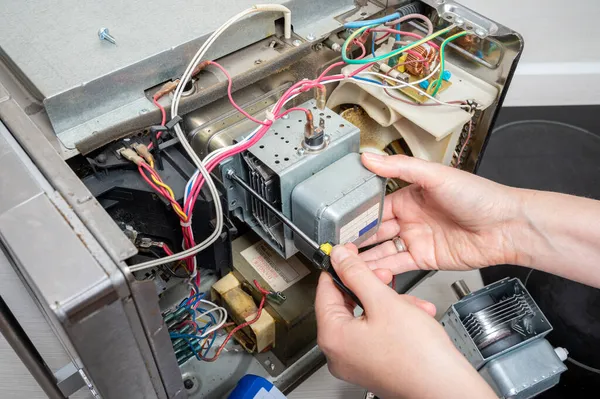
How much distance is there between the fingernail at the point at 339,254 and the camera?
85 cm

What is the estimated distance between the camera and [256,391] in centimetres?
102

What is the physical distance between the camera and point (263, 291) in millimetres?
1106

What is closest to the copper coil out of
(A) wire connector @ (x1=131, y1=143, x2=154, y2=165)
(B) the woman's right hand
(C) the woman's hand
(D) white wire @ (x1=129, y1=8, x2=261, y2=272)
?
(B) the woman's right hand

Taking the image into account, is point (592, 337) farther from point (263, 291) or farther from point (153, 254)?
point (153, 254)

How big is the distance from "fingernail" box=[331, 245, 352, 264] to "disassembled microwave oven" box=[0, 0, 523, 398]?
0.02 m

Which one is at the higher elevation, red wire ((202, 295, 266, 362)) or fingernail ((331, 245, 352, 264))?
fingernail ((331, 245, 352, 264))

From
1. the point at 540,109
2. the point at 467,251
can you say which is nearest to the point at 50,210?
the point at 467,251

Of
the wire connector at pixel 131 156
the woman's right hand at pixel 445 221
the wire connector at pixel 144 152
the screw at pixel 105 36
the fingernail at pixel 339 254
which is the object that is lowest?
the woman's right hand at pixel 445 221

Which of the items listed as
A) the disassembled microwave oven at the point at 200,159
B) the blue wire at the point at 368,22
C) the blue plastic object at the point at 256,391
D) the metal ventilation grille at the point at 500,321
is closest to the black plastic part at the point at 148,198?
the disassembled microwave oven at the point at 200,159

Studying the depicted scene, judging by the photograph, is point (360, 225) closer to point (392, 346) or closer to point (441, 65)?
point (392, 346)

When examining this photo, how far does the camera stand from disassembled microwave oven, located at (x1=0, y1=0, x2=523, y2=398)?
629 millimetres

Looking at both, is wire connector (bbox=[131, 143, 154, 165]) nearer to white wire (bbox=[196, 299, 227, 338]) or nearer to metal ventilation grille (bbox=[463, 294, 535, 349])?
white wire (bbox=[196, 299, 227, 338])

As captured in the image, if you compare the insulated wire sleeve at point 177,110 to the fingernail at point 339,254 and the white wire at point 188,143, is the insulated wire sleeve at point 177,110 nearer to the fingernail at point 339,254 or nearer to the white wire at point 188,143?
the white wire at point 188,143

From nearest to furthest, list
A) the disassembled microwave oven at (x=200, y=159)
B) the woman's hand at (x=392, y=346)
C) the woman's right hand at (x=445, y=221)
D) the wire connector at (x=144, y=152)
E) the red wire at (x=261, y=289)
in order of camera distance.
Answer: the disassembled microwave oven at (x=200, y=159), the woman's hand at (x=392, y=346), the wire connector at (x=144, y=152), the woman's right hand at (x=445, y=221), the red wire at (x=261, y=289)
